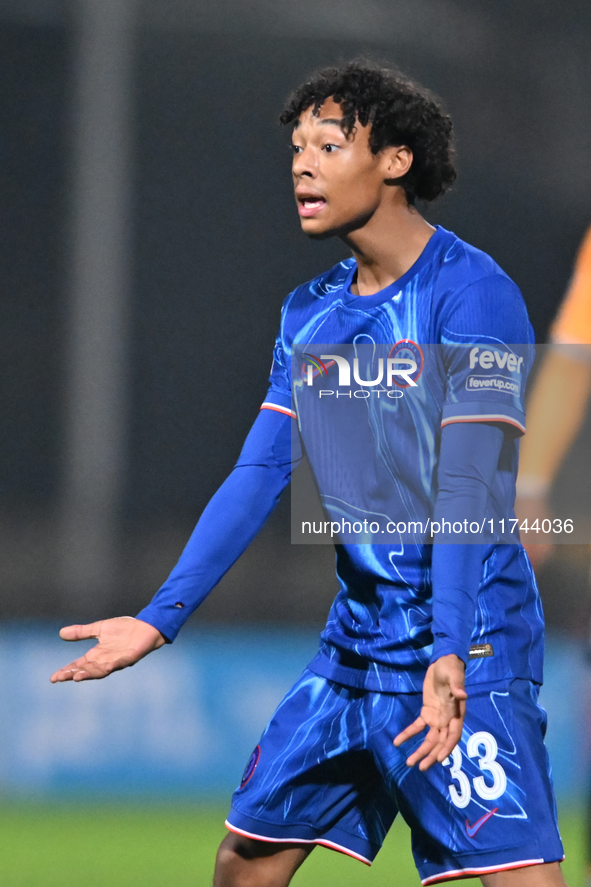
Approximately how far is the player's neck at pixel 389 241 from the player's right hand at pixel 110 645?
73 cm

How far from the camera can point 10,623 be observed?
5.00m

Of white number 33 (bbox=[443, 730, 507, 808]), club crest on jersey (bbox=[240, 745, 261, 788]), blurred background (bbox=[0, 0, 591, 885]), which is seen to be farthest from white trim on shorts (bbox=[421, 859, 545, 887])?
blurred background (bbox=[0, 0, 591, 885])

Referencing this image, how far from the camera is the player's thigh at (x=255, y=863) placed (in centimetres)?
222

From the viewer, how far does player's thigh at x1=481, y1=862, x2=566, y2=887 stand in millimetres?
1931

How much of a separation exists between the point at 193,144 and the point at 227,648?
274 cm

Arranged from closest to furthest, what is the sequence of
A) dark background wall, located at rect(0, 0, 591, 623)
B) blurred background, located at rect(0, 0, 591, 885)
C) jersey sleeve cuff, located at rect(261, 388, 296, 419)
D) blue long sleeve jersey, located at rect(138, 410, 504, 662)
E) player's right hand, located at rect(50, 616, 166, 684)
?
1. blue long sleeve jersey, located at rect(138, 410, 504, 662)
2. player's right hand, located at rect(50, 616, 166, 684)
3. jersey sleeve cuff, located at rect(261, 388, 296, 419)
4. blurred background, located at rect(0, 0, 591, 885)
5. dark background wall, located at rect(0, 0, 591, 623)

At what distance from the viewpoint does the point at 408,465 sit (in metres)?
2.13

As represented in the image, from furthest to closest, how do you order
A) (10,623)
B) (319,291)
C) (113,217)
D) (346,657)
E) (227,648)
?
(113,217) < (10,623) < (227,648) < (319,291) < (346,657)

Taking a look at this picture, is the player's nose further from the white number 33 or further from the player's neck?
the white number 33

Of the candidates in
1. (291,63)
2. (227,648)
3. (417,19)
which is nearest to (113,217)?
(291,63)

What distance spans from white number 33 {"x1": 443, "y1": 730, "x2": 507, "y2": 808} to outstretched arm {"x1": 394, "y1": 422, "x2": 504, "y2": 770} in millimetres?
160

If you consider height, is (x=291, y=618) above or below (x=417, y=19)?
below

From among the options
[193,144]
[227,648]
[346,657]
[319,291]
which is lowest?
[227,648]

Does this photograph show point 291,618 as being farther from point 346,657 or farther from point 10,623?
point 346,657
